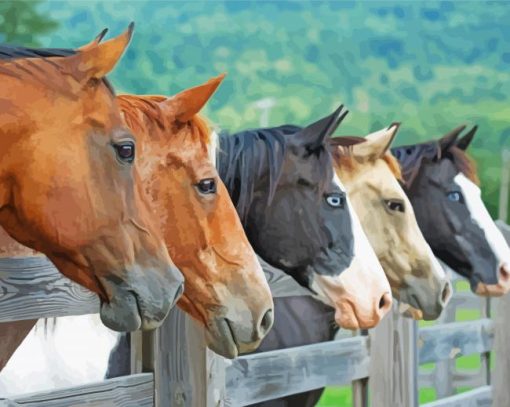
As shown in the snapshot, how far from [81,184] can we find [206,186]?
1.32ft

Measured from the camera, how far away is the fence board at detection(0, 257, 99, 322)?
1571 millimetres

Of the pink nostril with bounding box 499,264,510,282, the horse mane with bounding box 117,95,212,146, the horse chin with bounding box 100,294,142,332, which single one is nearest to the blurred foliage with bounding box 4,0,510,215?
the horse mane with bounding box 117,95,212,146

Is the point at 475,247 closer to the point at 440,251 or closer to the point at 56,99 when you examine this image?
the point at 440,251

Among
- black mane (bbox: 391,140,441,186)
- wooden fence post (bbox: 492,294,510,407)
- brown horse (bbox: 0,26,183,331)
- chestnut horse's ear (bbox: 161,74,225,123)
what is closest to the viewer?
brown horse (bbox: 0,26,183,331)

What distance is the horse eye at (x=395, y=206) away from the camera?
2.49 metres

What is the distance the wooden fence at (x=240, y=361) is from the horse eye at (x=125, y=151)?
312mm

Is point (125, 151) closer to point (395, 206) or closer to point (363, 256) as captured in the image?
point (363, 256)

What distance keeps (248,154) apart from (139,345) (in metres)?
0.54

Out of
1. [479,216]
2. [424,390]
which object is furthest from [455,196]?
[424,390]

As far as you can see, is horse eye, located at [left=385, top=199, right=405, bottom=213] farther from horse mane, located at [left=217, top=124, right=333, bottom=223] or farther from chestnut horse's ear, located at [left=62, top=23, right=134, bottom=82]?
chestnut horse's ear, located at [left=62, top=23, right=134, bottom=82]

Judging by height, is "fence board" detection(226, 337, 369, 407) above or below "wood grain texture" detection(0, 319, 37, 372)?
below

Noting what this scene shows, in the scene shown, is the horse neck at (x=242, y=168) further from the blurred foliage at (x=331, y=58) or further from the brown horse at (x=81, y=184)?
the brown horse at (x=81, y=184)

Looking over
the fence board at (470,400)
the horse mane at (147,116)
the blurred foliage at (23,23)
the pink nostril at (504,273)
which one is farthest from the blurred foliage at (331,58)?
the fence board at (470,400)

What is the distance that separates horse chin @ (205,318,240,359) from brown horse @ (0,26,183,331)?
344mm
